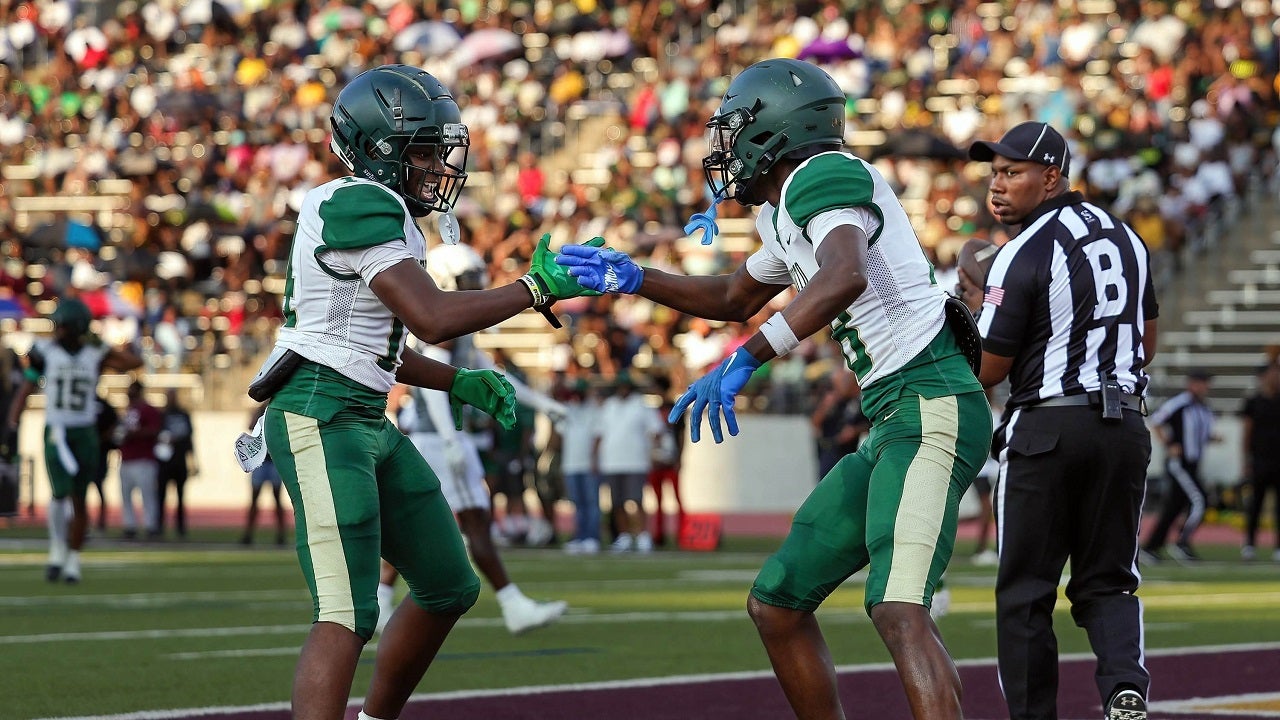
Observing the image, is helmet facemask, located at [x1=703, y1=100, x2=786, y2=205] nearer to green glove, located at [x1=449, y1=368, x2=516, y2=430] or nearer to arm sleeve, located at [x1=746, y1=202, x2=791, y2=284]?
arm sleeve, located at [x1=746, y1=202, x2=791, y2=284]

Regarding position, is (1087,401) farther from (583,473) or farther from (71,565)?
(583,473)

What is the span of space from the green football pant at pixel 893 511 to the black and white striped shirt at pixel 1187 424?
1310cm

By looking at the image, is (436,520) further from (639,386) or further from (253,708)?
(639,386)

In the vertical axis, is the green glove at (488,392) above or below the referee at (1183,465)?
above

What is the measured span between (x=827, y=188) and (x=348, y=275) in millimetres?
1332

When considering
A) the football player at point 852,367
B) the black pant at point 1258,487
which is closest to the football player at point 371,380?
the football player at point 852,367

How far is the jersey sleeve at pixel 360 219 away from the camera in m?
5.33

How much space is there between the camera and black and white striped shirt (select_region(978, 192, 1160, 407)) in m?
6.48

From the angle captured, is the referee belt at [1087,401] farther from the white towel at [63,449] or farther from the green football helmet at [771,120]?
the white towel at [63,449]

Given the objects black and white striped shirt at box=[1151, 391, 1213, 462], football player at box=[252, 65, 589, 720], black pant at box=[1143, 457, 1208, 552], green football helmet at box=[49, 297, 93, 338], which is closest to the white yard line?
football player at box=[252, 65, 589, 720]

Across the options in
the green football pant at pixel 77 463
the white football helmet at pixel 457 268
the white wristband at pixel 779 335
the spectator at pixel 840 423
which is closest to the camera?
the white wristband at pixel 779 335

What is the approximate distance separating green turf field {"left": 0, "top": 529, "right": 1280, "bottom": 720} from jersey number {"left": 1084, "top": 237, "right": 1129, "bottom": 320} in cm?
322

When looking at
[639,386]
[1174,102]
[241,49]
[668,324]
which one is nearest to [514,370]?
[639,386]

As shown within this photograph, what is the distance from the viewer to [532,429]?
834 inches
